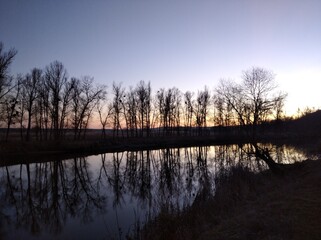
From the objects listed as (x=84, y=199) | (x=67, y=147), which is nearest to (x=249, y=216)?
(x=84, y=199)

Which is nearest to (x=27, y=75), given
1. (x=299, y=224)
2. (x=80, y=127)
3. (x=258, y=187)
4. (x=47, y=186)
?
(x=80, y=127)

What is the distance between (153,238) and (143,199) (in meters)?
6.73

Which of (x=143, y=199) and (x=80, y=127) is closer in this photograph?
(x=143, y=199)

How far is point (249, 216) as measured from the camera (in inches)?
343

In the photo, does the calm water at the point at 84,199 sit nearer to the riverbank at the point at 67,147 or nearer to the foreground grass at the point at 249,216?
the foreground grass at the point at 249,216

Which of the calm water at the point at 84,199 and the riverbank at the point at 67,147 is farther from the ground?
the riverbank at the point at 67,147

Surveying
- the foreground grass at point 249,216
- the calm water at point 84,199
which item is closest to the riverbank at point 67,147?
the calm water at point 84,199

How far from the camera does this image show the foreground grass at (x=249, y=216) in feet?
24.0

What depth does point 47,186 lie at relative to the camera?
63.5ft

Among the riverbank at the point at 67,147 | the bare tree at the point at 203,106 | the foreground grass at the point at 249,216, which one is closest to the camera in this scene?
the foreground grass at the point at 249,216

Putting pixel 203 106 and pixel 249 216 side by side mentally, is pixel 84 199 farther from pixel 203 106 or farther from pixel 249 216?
pixel 203 106

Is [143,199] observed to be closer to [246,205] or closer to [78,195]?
[78,195]

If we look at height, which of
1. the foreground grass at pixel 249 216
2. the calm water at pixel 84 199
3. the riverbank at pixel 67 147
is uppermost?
the riverbank at pixel 67 147

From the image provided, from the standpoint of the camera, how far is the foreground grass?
7.30m
